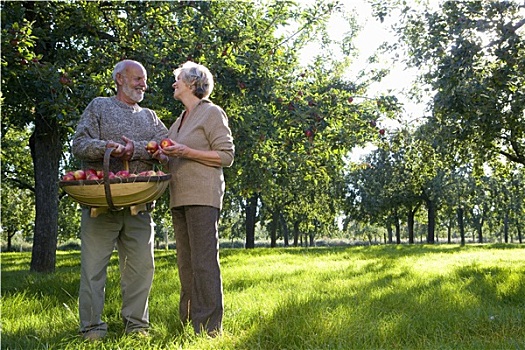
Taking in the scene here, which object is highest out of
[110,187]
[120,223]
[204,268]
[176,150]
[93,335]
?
[176,150]

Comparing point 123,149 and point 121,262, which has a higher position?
point 123,149

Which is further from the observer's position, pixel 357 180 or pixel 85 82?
pixel 357 180

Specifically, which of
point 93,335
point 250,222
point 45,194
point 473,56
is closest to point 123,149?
point 93,335

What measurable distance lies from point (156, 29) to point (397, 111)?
14.3ft

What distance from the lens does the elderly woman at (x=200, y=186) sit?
3.63m

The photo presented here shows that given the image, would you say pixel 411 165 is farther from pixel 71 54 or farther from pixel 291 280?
pixel 71 54

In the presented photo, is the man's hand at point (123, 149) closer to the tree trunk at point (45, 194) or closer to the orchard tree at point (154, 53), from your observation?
Result: the orchard tree at point (154, 53)

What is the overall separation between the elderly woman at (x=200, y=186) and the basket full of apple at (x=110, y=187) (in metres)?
0.28

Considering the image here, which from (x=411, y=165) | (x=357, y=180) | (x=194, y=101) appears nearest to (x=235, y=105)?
(x=194, y=101)

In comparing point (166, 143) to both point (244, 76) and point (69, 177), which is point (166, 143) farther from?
point (244, 76)

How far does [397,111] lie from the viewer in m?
8.68

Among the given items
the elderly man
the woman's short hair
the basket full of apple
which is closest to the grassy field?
the elderly man

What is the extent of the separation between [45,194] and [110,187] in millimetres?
7296

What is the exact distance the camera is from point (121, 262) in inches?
151
